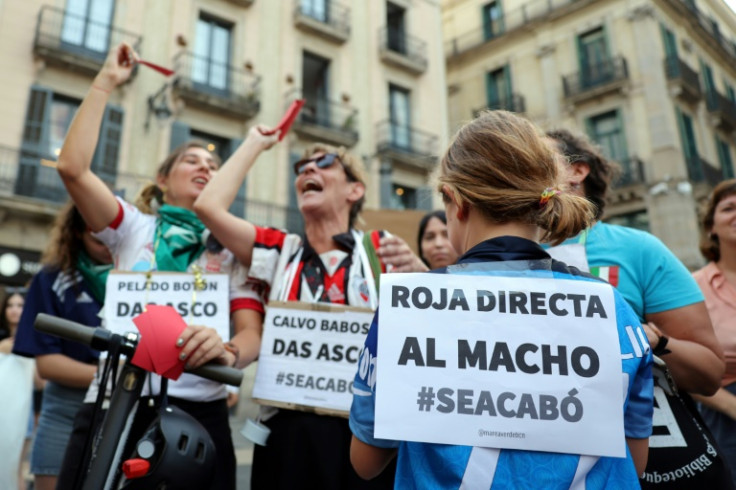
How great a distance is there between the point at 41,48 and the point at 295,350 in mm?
12130

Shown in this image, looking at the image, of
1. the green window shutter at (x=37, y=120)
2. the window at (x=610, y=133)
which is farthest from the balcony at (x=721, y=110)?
the green window shutter at (x=37, y=120)

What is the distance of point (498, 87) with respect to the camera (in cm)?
2120

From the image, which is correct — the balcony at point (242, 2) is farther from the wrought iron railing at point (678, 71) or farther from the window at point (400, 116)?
the wrought iron railing at point (678, 71)

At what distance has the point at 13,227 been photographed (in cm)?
1097

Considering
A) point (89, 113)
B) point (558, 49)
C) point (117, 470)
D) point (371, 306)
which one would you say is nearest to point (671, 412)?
point (371, 306)

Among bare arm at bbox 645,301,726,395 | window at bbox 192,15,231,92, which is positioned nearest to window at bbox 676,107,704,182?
window at bbox 192,15,231,92

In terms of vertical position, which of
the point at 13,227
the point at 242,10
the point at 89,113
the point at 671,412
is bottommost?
the point at 671,412

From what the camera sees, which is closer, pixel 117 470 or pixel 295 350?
pixel 117 470

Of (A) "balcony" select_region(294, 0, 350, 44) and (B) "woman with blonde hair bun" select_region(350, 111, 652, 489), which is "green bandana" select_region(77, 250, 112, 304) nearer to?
(B) "woman with blonde hair bun" select_region(350, 111, 652, 489)

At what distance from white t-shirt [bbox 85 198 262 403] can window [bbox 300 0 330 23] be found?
48.8 feet

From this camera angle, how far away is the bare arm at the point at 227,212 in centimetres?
220

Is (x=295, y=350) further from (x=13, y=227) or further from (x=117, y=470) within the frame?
(x=13, y=227)

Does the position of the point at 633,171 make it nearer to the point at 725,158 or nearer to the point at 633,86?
the point at 633,86

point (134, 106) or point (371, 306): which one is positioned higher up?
point (134, 106)
